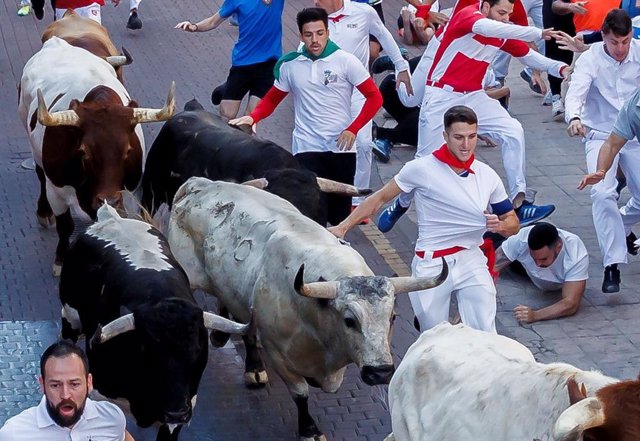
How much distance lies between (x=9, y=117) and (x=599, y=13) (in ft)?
22.8

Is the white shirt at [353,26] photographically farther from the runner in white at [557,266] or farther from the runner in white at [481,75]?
the runner in white at [557,266]

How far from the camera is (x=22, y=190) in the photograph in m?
13.7

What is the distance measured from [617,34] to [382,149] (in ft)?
12.5

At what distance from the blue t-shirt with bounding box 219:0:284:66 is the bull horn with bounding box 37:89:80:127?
3.07 m

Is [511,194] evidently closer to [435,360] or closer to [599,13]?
[599,13]

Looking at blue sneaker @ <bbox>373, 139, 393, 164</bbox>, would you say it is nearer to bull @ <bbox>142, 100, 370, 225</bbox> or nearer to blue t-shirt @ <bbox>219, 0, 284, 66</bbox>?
blue t-shirt @ <bbox>219, 0, 284, 66</bbox>

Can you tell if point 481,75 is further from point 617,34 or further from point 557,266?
point 557,266

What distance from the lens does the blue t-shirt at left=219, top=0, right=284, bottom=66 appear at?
45.1 feet

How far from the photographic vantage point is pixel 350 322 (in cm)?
805


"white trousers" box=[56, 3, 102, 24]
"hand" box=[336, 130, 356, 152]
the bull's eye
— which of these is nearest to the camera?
the bull's eye

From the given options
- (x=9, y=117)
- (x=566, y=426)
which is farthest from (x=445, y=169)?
(x=9, y=117)

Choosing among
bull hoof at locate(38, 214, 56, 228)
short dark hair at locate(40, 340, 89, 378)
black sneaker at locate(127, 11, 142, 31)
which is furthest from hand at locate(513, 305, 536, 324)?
black sneaker at locate(127, 11, 142, 31)

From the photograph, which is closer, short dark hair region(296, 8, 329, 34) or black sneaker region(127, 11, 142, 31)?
short dark hair region(296, 8, 329, 34)

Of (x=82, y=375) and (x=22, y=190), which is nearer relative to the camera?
(x=82, y=375)
